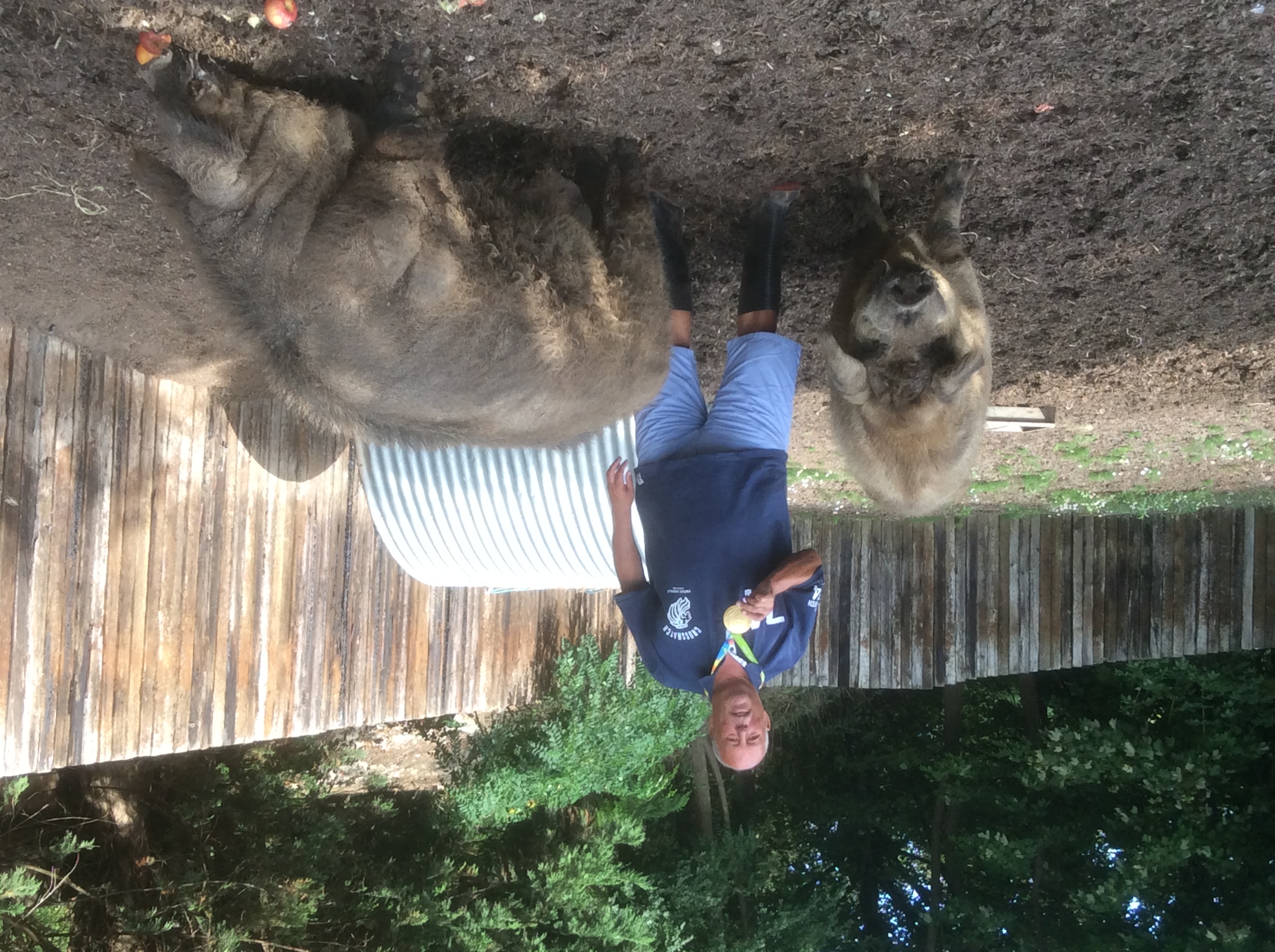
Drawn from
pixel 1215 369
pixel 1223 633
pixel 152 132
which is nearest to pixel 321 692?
pixel 152 132

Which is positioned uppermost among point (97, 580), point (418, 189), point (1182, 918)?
point (418, 189)

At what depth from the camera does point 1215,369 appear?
5250 mm

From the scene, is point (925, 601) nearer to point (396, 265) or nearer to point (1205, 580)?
point (1205, 580)

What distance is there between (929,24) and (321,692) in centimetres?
556

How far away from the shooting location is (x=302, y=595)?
233 inches

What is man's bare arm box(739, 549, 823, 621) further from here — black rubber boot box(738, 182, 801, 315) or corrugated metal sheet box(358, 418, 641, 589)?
corrugated metal sheet box(358, 418, 641, 589)

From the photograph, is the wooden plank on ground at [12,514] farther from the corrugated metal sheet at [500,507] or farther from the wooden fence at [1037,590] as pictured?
the wooden fence at [1037,590]

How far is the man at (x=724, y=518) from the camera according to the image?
3500mm

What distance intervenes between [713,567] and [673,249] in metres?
1.60

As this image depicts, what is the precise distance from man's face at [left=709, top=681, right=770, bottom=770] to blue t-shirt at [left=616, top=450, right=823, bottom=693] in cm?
20

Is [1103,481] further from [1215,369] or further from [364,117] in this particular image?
[364,117]

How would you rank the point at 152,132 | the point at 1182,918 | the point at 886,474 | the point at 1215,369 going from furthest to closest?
1. the point at 1182,918
2. the point at 1215,369
3. the point at 886,474
4. the point at 152,132

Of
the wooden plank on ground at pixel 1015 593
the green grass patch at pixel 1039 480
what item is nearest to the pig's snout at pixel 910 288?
the green grass patch at pixel 1039 480

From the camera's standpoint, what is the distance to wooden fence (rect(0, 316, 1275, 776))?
15.8 ft
